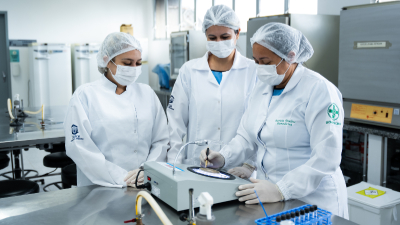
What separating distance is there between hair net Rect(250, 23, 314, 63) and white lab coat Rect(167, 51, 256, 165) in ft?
1.75

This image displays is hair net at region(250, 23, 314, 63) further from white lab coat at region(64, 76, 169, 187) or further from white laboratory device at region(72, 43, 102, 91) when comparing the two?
white laboratory device at region(72, 43, 102, 91)

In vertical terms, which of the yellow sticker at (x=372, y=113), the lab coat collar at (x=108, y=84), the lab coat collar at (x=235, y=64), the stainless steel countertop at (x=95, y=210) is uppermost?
the lab coat collar at (x=235, y=64)

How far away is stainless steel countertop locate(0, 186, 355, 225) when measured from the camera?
115 cm

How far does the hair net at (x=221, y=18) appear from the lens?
1856 millimetres

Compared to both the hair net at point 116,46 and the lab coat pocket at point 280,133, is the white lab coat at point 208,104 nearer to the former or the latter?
the hair net at point 116,46

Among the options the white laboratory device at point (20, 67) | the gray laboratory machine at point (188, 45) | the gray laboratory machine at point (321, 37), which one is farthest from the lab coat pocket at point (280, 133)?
the white laboratory device at point (20, 67)

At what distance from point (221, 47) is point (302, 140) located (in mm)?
774

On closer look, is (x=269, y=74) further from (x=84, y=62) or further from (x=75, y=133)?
(x=84, y=62)

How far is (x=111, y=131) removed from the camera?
1.64 meters

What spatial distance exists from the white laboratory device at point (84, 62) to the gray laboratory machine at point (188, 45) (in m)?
1.95

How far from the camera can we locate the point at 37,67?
6012 millimetres

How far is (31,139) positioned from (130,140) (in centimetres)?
115

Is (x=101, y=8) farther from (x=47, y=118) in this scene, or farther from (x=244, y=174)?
(x=244, y=174)

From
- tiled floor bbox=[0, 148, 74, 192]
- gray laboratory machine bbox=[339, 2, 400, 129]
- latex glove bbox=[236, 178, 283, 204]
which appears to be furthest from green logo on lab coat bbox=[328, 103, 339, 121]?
tiled floor bbox=[0, 148, 74, 192]
